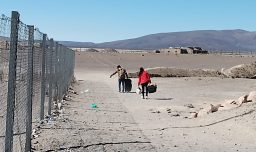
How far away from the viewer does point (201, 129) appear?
1346 centimetres

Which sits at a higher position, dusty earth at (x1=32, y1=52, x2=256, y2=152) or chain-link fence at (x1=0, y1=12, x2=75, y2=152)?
chain-link fence at (x1=0, y1=12, x2=75, y2=152)

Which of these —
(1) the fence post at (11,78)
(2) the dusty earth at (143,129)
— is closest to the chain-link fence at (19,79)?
(1) the fence post at (11,78)

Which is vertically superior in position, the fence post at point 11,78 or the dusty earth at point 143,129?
the fence post at point 11,78

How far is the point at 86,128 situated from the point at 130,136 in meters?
1.52

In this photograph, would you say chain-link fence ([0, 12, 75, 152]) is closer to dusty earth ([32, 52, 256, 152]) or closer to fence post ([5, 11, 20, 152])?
fence post ([5, 11, 20, 152])

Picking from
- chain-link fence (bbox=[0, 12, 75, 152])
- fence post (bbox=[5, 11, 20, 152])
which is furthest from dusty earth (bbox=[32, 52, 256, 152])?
fence post (bbox=[5, 11, 20, 152])

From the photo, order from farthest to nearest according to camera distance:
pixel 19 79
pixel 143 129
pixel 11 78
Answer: pixel 143 129, pixel 19 79, pixel 11 78

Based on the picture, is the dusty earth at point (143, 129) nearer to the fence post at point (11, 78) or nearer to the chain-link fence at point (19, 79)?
the chain-link fence at point (19, 79)

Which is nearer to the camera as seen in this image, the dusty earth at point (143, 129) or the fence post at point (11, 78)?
the fence post at point (11, 78)

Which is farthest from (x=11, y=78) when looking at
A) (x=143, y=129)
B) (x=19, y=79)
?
(x=143, y=129)

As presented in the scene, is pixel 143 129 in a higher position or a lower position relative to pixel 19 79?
lower

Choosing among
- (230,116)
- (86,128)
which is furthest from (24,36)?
(230,116)

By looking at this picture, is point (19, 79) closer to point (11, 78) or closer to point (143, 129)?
point (11, 78)

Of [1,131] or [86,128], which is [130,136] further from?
[1,131]
